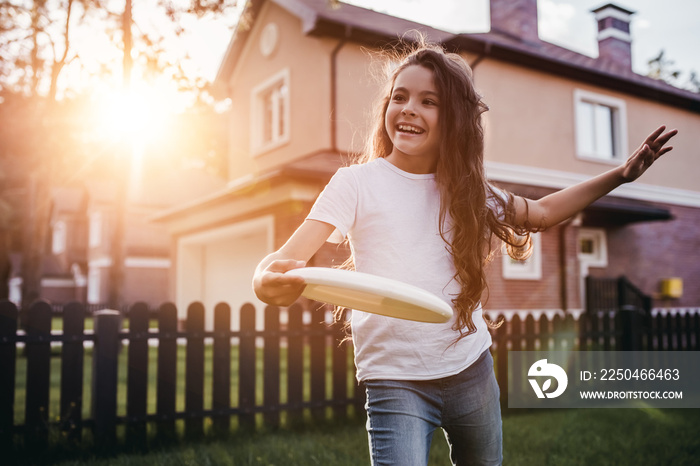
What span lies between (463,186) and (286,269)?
0.70 meters

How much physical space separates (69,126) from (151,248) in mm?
23226

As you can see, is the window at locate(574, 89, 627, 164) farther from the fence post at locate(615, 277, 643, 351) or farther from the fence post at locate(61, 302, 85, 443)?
the fence post at locate(61, 302, 85, 443)

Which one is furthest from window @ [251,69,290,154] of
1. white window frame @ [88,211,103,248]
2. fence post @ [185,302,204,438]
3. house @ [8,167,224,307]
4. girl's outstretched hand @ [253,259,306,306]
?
white window frame @ [88,211,103,248]

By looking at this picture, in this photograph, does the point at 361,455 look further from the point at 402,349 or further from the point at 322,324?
the point at 402,349

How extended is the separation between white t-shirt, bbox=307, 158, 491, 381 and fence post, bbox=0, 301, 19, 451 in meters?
4.02

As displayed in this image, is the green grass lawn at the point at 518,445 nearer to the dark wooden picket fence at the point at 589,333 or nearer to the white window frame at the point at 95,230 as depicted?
the dark wooden picket fence at the point at 589,333

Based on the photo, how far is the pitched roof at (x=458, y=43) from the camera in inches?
488

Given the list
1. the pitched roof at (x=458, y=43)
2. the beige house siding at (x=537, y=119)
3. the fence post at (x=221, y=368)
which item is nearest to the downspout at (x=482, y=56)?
the pitched roof at (x=458, y=43)

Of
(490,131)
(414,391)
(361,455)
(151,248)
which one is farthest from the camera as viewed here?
(151,248)

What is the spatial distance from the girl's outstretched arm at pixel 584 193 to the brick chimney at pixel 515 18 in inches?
616

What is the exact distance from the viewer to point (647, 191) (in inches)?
672

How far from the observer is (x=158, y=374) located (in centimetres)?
536

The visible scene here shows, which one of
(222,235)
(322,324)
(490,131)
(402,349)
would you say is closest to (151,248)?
(222,235)

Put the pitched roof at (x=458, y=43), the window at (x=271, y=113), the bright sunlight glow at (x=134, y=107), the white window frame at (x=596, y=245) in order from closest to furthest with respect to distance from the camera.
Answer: the bright sunlight glow at (x=134, y=107) < the pitched roof at (x=458, y=43) < the window at (x=271, y=113) < the white window frame at (x=596, y=245)
